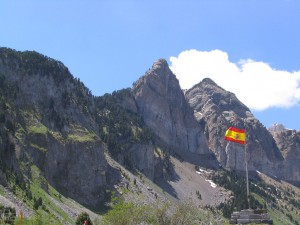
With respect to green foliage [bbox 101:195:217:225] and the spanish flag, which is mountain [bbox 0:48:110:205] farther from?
the spanish flag

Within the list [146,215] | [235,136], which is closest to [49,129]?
[146,215]

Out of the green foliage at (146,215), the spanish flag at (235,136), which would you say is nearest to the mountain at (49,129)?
the green foliage at (146,215)

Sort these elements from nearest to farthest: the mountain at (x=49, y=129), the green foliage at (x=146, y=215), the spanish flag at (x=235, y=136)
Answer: the green foliage at (x=146, y=215) → the spanish flag at (x=235, y=136) → the mountain at (x=49, y=129)

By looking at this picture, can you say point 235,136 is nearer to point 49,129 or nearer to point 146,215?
point 146,215

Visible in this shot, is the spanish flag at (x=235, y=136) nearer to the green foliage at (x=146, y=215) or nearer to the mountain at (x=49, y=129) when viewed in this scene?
the green foliage at (x=146, y=215)

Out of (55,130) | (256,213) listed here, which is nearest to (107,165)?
(55,130)

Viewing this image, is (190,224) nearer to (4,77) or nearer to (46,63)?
(4,77)

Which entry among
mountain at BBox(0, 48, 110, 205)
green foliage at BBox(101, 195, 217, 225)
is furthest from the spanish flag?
mountain at BBox(0, 48, 110, 205)

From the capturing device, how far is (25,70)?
184500mm

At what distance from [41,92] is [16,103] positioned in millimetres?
19264

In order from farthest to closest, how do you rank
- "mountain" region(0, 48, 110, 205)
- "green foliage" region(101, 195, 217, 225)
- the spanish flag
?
"mountain" region(0, 48, 110, 205)
the spanish flag
"green foliage" region(101, 195, 217, 225)

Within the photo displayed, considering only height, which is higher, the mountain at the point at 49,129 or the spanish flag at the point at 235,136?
the mountain at the point at 49,129

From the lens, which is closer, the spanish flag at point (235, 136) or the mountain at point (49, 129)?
the spanish flag at point (235, 136)

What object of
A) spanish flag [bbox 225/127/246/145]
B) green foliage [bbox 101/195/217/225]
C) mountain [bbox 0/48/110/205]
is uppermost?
mountain [bbox 0/48/110/205]
